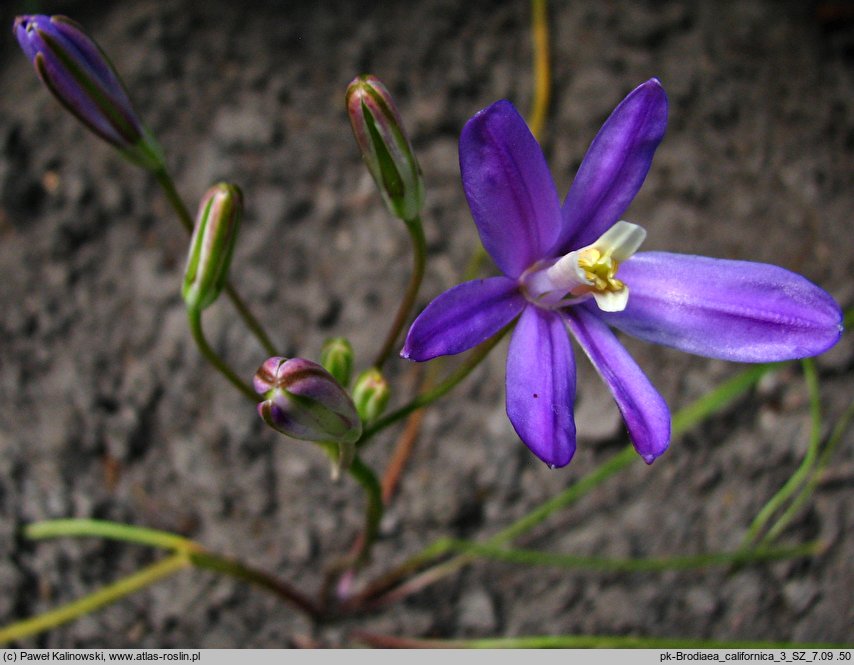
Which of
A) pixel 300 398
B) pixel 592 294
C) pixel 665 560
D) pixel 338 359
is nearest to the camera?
pixel 300 398

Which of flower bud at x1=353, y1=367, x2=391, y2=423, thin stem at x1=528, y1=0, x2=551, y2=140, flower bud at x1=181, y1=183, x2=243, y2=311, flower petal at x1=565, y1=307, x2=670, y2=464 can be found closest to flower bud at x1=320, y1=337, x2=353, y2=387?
flower bud at x1=353, y1=367, x2=391, y2=423

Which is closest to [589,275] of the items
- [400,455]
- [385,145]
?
[385,145]

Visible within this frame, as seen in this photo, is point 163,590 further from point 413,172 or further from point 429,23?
point 429,23

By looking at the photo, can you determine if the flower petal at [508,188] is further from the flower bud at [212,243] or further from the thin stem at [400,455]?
the thin stem at [400,455]

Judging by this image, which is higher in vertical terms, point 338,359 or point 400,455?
point 338,359

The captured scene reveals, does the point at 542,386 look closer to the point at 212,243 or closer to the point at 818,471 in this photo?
the point at 212,243

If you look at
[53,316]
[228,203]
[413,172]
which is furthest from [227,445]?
[413,172]

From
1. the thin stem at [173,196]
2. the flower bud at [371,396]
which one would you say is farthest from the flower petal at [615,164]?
the thin stem at [173,196]
